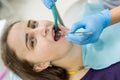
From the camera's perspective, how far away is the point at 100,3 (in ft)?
6.09

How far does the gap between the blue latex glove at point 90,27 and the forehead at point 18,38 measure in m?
0.38

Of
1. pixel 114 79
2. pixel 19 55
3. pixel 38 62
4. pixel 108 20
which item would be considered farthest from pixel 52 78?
pixel 108 20

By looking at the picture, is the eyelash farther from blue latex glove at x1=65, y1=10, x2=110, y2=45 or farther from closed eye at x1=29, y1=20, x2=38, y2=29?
blue latex glove at x1=65, y1=10, x2=110, y2=45

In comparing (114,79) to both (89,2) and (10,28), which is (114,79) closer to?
(89,2)

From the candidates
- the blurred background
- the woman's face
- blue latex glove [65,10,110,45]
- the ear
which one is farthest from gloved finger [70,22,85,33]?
the blurred background

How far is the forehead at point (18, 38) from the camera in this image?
5.71 ft

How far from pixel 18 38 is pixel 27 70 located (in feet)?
0.71

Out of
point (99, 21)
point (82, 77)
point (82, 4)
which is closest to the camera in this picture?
point (99, 21)

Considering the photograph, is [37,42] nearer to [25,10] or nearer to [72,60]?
[72,60]

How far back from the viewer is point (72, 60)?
1693mm

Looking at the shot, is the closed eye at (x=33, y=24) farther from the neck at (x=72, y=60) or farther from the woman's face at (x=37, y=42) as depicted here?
the neck at (x=72, y=60)

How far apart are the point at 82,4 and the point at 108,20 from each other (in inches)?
22.7

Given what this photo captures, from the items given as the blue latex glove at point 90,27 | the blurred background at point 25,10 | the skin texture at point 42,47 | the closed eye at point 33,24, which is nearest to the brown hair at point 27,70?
the skin texture at point 42,47

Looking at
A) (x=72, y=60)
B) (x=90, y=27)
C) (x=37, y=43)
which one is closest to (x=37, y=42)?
(x=37, y=43)
